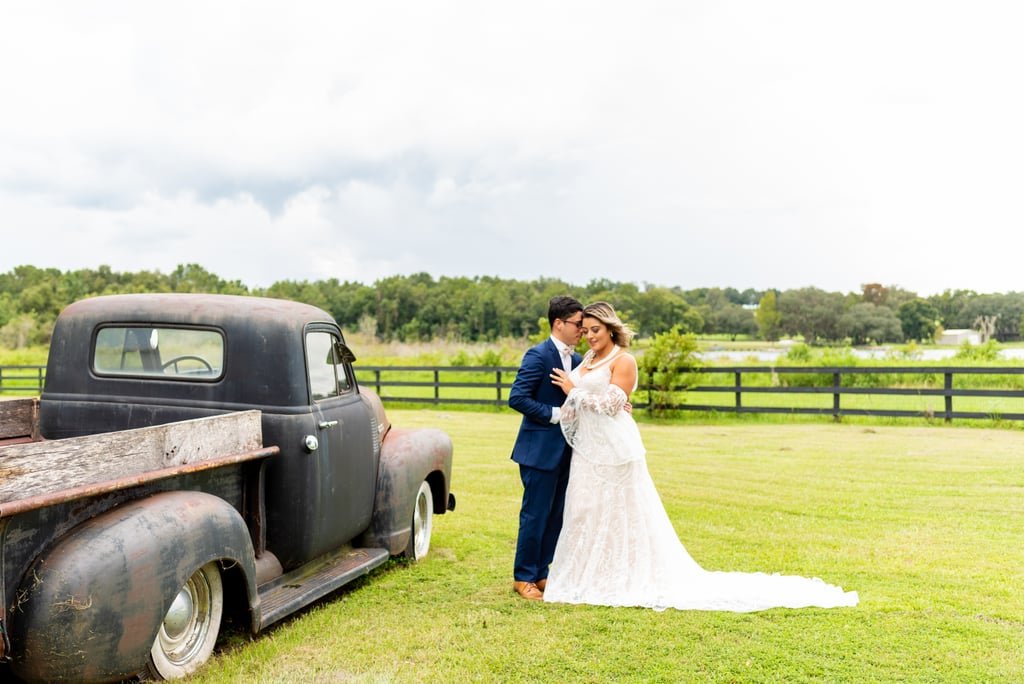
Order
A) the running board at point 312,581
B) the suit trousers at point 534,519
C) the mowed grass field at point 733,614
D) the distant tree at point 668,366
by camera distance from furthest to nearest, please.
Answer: the distant tree at point 668,366
the suit trousers at point 534,519
the running board at point 312,581
the mowed grass field at point 733,614

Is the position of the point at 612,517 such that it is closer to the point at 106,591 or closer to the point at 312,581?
the point at 312,581

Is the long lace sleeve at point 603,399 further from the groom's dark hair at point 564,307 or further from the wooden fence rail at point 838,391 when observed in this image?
the wooden fence rail at point 838,391

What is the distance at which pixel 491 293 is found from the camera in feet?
194

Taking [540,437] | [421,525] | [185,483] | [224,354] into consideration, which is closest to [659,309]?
[421,525]

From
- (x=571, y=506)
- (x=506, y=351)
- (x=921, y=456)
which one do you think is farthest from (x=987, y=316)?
(x=571, y=506)

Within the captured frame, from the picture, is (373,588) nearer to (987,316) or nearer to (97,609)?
(97,609)

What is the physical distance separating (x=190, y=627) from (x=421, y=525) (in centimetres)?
290

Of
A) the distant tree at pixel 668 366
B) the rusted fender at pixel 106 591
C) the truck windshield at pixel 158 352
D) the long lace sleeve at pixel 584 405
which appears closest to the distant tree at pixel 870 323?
the distant tree at pixel 668 366

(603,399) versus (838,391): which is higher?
(603,399)

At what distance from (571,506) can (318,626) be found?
6.07 ft

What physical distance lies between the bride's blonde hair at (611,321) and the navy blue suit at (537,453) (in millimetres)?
391

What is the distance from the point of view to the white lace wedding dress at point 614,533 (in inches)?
221

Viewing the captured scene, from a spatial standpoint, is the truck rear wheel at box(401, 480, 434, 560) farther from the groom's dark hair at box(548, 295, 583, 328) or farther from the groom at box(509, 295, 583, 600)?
the groom's dark hair at box(548, 295, 583, 328)

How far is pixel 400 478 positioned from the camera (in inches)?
252
